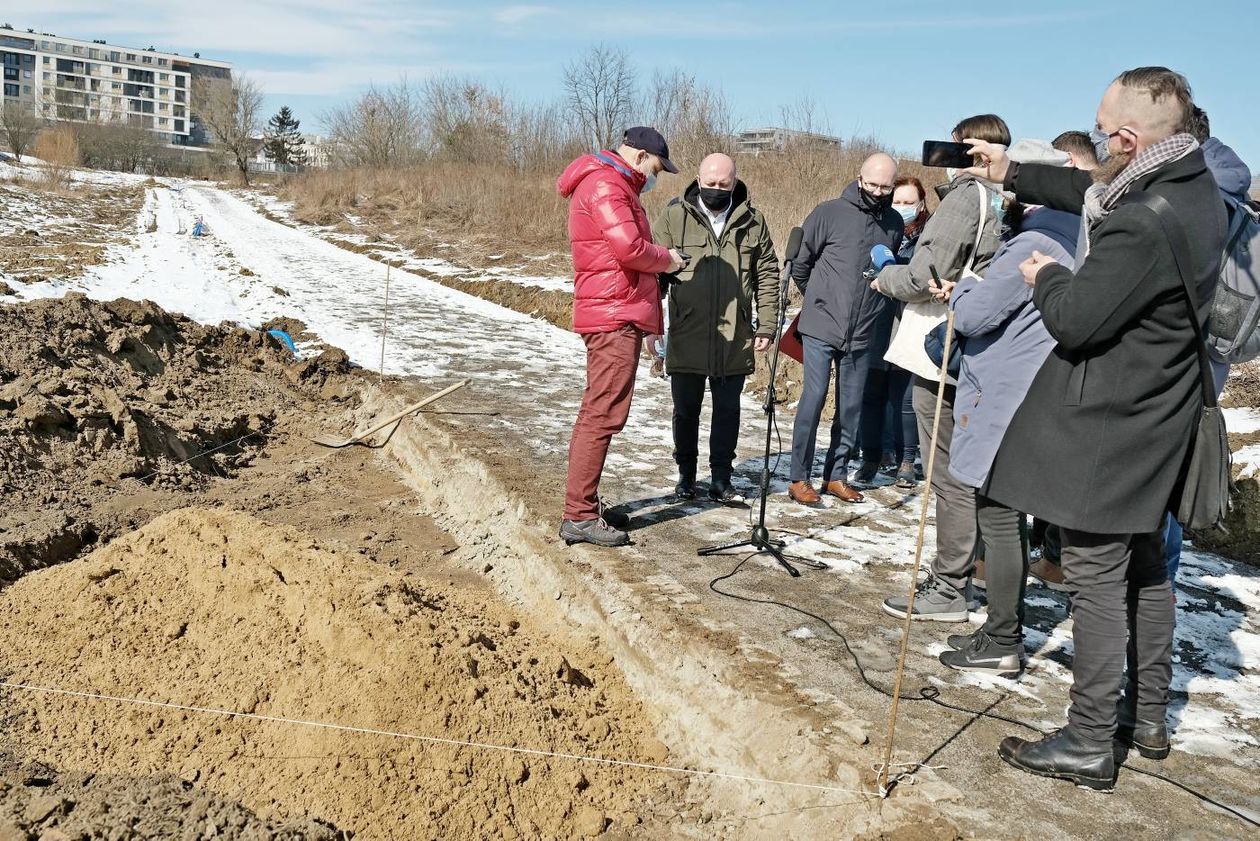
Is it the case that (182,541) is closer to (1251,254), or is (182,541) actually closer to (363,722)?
(363,722)

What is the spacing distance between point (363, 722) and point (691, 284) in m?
2.98

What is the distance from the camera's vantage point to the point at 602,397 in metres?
4.35

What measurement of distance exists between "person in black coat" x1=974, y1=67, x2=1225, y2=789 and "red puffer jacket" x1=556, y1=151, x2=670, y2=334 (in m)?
1.85

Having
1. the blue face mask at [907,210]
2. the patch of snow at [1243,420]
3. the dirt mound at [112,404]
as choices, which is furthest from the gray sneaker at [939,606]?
the patch of snow at [1243,420]

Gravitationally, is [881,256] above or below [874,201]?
below

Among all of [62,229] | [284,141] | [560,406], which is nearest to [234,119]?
[284,141]

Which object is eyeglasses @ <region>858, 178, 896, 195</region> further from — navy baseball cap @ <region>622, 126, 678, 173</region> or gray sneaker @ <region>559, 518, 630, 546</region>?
gray sneaker @ <region>559, 518, 630, 546</region>

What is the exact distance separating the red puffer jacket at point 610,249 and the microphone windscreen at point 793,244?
1102 millimetres

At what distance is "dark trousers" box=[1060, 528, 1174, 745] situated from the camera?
9.02 ft

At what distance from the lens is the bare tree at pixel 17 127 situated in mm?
51219

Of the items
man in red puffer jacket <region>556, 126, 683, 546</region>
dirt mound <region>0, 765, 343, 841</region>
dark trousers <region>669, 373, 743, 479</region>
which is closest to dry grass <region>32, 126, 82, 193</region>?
dark trousers <region>669, 373, 743, 479</region>

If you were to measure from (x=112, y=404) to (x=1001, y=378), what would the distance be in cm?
567

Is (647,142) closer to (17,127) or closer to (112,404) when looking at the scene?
(112,404)

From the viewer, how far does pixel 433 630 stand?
3.64m
